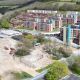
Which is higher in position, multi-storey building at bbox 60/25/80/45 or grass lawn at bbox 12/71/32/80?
multi-storey building at bbox 60/25/80/45

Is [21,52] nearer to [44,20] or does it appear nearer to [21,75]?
[21,75]

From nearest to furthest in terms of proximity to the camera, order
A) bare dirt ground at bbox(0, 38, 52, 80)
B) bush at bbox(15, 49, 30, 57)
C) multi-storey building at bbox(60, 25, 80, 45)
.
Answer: bare dirt ground at bbox(0, 38, 52, 80) → bush at bbox(15, 49, 30, 57) → multi-storey building at bbox(60, 25, 80, 45)

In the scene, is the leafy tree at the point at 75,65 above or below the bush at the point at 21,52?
below

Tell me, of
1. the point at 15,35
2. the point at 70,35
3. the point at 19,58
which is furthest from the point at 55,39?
the point at 19,58

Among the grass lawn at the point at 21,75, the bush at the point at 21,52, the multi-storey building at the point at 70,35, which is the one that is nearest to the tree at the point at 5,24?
the multi-storey building at the point at 70,35

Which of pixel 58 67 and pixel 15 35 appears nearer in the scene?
pixel 58 67

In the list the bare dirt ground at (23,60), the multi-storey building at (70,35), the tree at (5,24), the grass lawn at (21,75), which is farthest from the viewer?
the tree at (5,24)

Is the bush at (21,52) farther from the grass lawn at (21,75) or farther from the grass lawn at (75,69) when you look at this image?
the grass lawn at (75,69)

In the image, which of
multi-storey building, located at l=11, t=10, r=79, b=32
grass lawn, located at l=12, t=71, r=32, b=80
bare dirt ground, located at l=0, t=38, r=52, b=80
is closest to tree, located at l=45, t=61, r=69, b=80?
grass lawn, located at l=12, t=71, r=32, b=80

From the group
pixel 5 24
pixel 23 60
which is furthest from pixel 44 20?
pixel 23 60

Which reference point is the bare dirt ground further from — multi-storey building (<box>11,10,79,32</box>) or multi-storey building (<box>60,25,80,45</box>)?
multi-storey building (<box>11,10,79,32</box>)

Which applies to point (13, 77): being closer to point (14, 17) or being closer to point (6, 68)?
point (6, 68)
